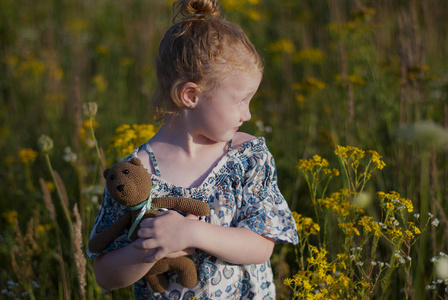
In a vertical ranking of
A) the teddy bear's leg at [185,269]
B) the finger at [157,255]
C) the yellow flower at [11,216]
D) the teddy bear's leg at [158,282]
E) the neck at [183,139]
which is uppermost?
the neck at [183,139]

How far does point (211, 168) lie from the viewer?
68.1 inches

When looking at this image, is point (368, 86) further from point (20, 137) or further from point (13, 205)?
point (20, 137)

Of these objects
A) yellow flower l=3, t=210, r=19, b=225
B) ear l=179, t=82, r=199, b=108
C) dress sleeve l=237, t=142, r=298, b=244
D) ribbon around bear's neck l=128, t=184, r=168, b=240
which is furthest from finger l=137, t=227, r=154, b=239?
yellow flower l=3, t=210, r=19, b=225

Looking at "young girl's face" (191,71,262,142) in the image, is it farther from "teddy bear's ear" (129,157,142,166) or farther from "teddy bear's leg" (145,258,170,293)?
"teddy bear's leg" (145,258,170,293)

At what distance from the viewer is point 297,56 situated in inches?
179

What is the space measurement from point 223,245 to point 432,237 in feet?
3.65

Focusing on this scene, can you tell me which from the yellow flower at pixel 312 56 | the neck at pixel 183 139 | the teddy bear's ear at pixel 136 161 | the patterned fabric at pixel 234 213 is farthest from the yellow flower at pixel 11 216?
the yellow flower at pixel 312 56

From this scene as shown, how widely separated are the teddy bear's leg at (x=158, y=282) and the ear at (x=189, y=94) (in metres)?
0.55

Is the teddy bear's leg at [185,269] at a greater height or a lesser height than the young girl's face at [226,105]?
lesser

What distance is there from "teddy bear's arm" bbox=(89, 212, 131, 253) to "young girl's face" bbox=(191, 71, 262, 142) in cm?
38

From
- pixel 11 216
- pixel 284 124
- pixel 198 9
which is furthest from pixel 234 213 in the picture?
pixel 284 124

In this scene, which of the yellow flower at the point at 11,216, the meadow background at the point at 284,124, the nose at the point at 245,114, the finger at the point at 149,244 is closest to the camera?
the finger at the point at 149,244

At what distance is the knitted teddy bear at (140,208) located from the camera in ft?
4.96

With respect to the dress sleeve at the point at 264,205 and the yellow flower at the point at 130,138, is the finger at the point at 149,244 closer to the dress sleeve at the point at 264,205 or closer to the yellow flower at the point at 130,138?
the dress sleeve at the point at 264,205
